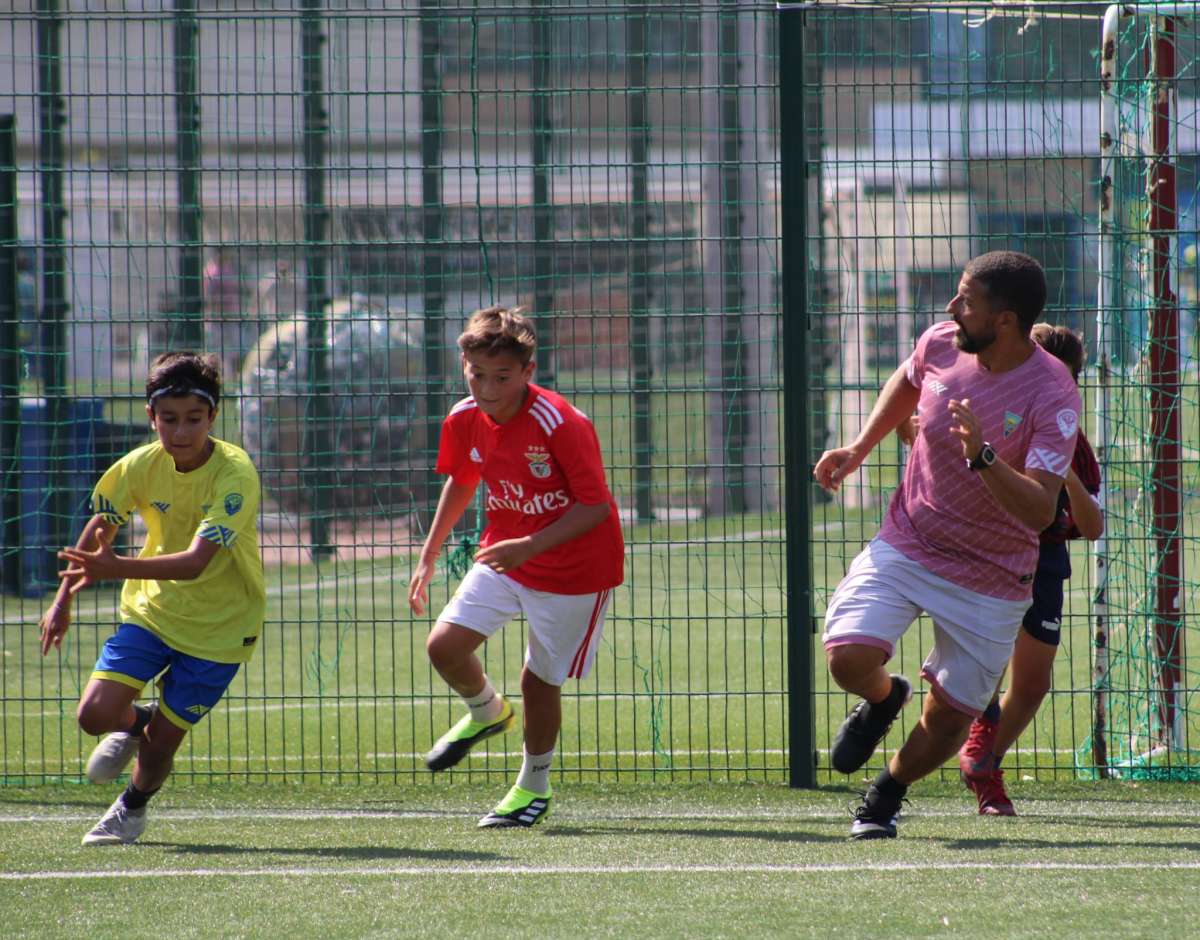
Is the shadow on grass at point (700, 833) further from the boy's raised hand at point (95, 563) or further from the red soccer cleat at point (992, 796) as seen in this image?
the boy's raised hand at point (95, 563)

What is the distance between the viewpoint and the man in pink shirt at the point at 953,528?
4871 millimetres

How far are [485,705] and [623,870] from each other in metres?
1.17

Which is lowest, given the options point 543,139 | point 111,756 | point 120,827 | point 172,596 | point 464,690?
point 120,827

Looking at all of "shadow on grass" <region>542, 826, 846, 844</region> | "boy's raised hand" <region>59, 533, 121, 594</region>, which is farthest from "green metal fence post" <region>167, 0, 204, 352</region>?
"shadow on grass" <region>542, 826, 846, 844</region>

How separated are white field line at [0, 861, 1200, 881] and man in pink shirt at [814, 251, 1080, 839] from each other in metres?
0.47

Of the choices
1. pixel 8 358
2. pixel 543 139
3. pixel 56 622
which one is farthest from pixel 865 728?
pixel 8 358

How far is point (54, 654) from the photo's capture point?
10.0 m

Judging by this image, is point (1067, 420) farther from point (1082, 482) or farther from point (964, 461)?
point (1082, 482)

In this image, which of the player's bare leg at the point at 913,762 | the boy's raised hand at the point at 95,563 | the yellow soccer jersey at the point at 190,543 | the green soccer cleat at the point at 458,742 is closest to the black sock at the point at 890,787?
the player's bare leg at the point at 913,762

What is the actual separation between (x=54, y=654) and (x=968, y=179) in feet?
21.0

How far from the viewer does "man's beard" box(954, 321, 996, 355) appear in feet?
16.1

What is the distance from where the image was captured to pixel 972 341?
4914 millimetres

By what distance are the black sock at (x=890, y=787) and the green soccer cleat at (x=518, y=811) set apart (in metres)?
1.17

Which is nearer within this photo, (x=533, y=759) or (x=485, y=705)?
(x=533, y=759)
